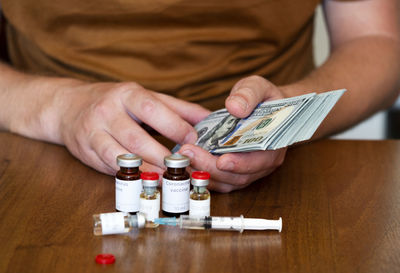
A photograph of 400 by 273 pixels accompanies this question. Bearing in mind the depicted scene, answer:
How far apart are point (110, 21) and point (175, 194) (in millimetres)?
735

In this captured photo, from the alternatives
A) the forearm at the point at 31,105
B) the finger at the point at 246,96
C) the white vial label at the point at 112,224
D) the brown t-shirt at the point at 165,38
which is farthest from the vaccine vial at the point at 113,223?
the brown t-shirt at the point at 165,38

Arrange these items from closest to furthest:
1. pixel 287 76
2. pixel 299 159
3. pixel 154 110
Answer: pixel 154 110
pixel 299 159
pixel 287 76

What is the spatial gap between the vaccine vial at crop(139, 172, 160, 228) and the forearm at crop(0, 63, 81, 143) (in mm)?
465

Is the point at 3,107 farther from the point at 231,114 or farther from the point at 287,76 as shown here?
the point at 287,76

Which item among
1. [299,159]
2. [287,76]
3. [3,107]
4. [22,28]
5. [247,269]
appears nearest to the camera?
[247,269]

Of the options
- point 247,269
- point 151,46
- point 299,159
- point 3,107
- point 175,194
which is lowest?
point 247,269

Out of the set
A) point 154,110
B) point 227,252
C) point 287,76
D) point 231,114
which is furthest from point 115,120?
point 287,76

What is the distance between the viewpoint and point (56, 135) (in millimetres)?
1242

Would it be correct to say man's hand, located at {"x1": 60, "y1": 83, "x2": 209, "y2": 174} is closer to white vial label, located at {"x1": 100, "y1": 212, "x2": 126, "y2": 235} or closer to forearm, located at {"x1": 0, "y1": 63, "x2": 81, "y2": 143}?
forearm, located at {"x1": 0, "y1": 63, "x2": 81, "y2": 143}

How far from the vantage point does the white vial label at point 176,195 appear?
86 cm

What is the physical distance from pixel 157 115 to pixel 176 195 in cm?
23

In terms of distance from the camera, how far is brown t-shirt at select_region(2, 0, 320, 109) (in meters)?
1.41

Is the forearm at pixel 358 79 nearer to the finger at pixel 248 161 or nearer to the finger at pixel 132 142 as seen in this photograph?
the finger at pixel 248 161

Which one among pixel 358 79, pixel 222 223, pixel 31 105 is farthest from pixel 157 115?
pixel 358 79
